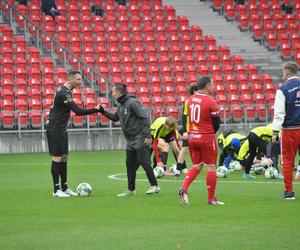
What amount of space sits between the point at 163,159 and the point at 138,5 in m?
18.7

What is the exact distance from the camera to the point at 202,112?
13.9 metres

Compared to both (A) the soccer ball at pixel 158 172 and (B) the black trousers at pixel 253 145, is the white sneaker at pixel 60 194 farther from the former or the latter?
(B) the black trousers at pixel 253 145

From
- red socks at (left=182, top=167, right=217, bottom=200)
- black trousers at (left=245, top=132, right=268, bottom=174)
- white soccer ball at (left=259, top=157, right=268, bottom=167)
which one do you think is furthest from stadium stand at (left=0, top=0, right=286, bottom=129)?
red socks at (left=182, top=167, right=217, bottom=200)

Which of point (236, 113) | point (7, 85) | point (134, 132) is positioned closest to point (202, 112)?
point (134, 132)

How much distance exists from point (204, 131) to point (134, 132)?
7.45 ft

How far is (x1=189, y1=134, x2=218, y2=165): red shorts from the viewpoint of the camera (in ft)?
45.6

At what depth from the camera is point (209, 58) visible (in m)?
36.8

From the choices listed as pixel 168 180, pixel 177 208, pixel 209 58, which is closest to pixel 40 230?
pixel 177 208

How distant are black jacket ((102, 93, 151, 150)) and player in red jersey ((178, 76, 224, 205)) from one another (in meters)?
1.98

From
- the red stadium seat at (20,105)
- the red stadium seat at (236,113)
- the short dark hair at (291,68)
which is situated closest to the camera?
the short dark hair at (291,68)

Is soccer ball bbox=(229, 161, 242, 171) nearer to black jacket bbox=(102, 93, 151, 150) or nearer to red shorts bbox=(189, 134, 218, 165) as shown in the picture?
black jacket bbox=(102, 93, 151, 150)

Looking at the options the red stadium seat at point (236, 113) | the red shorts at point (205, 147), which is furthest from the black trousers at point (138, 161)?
the red stadium seat at point (236, 113)

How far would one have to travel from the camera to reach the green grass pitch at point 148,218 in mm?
10203

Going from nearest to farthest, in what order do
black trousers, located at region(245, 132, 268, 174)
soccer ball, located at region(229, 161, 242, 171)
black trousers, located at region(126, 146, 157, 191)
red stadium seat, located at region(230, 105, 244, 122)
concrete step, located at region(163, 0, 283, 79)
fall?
black trousers, located at region(126, 146, 157, 191)
black trousers, located at region(245, 132, 268, 174)
soccer ball, located at region(229, 161, 242, 171)
red stadium seat, located at region(230, 105, 244, 122)
concrete step, located at region(163, 0, 283, 79)
